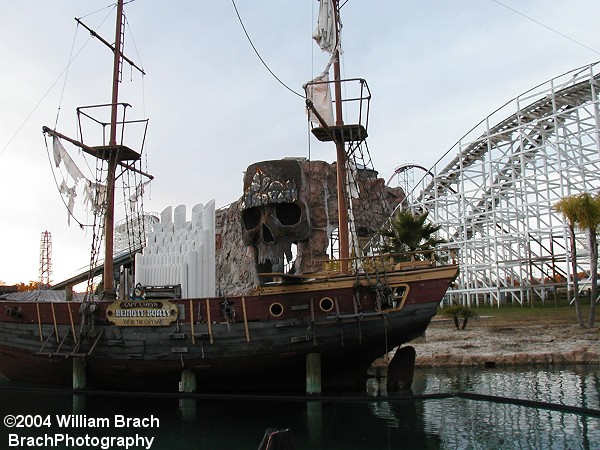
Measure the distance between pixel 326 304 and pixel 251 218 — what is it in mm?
21990

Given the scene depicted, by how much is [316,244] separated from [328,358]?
31299 mm

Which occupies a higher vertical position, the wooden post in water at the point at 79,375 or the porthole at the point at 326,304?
the porthole at the point at 326,304

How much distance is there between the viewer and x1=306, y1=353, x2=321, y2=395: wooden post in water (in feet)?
42.7

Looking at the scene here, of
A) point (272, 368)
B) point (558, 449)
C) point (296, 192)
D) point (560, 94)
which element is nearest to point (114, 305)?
point (272, 368)

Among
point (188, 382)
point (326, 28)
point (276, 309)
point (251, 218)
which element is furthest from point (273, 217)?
point (276, 309)

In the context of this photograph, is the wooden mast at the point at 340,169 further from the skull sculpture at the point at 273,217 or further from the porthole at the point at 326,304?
the skull sculpture at the point at 273,217

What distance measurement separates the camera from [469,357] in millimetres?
18688

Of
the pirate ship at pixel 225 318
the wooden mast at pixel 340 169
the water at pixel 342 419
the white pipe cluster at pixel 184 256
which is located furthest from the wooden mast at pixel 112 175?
the wooden mast at pixel 340 169

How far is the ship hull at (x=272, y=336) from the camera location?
12883 millimetres

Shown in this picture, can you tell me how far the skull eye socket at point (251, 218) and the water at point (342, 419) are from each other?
65.4 ft

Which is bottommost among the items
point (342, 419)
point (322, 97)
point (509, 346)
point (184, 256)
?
point (342, 419)

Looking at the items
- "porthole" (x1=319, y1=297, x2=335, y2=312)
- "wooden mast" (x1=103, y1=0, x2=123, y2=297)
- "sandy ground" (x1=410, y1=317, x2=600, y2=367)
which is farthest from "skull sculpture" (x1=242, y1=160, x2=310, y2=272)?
"porthole" (x1=319, y1=297, x2=335, y2=312)

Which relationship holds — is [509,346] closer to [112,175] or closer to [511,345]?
[511,345]

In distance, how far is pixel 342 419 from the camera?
1165 cm
